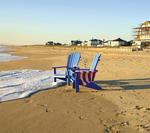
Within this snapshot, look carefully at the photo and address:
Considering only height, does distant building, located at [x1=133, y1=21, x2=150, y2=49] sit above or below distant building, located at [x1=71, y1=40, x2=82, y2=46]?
above

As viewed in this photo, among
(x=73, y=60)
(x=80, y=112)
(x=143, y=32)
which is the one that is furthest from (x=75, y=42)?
(x=80, y=112)

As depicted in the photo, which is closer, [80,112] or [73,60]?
[80,112]

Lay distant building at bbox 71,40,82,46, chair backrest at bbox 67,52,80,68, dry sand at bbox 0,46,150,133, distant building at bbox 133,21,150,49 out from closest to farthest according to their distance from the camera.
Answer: dry sand at bbox 0,46,150,133, chair backrest at bbox 67,52,80,68, distant building at bbox 133,21,150,49, distant building at bbox 71,40,82,46

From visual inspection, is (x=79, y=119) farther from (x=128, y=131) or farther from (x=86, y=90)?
(x=86, y=90)

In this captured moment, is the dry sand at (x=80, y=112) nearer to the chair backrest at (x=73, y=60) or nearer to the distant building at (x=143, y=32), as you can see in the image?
the chair backrest at (x=73, y=60)

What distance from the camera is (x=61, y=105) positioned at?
20.0 ft

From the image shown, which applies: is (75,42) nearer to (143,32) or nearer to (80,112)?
(143,32)

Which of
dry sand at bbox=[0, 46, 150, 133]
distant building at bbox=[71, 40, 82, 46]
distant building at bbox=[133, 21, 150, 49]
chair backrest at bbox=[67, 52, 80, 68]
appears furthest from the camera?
distant building at bbox=[71, 40, 82, 46]

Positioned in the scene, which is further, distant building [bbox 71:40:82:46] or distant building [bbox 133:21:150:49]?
distant building [bbox 71:40:82:46]

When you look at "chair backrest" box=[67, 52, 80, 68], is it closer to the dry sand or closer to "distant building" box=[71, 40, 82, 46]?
the dry sand

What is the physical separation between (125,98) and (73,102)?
1.23 metres

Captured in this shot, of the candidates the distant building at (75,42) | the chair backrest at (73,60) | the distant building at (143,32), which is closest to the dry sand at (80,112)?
the chair backrest at (73,60)

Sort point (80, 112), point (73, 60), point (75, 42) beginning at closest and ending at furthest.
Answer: point (80, 112)
point (73, 60)
point (75, 42)

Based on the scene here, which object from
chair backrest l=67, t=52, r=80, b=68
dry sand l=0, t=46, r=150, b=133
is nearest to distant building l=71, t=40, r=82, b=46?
chair backrest l=67, t=52, r=80, b=68
